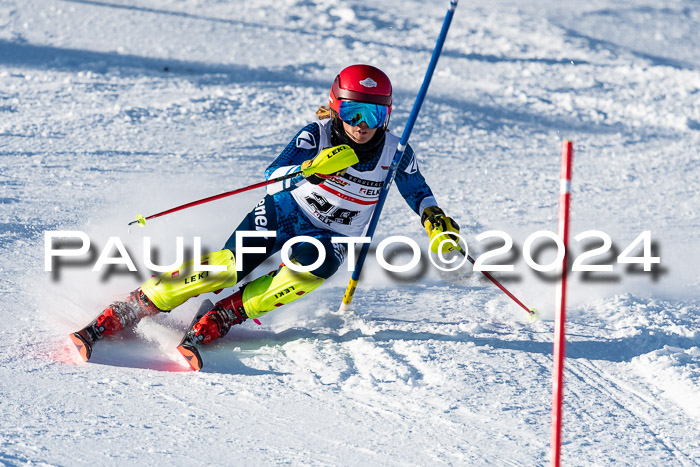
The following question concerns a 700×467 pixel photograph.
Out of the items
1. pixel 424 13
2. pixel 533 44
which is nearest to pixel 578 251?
pixel 533 44

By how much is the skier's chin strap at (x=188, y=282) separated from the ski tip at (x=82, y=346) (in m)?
0.39

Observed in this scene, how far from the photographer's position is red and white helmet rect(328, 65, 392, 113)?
13.2ft

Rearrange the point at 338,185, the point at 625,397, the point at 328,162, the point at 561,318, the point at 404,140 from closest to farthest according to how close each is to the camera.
Answer: the point at 561,318 < the point at 625,397 < the point at 328,162 < the point at 404,140 < the point at 338,185

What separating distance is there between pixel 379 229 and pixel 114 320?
258 centimetres

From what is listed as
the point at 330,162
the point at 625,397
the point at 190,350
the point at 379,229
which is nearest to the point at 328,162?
the point at 330,162

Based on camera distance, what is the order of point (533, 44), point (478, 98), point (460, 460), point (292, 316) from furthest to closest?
point (533, 44) < point (478, 98) < point (292, 316) < point (460, 460)

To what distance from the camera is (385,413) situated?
3475 millimetres

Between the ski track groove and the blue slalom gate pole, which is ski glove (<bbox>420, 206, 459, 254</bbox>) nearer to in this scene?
the blue slalom gate pole

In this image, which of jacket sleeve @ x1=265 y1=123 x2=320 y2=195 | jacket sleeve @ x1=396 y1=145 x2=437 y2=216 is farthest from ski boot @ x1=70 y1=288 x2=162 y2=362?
jacket sleeve @ x1=396 y1=145 x2=437 y2=216

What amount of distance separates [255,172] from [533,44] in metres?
5.85

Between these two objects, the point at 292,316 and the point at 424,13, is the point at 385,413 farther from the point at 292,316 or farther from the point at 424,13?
the point at 424,13

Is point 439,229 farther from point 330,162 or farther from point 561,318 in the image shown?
point 561,318

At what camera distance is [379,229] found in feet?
20.1

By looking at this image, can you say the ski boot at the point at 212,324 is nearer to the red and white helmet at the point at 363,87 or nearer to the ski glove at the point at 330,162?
the ski glove at the point at 330,162
